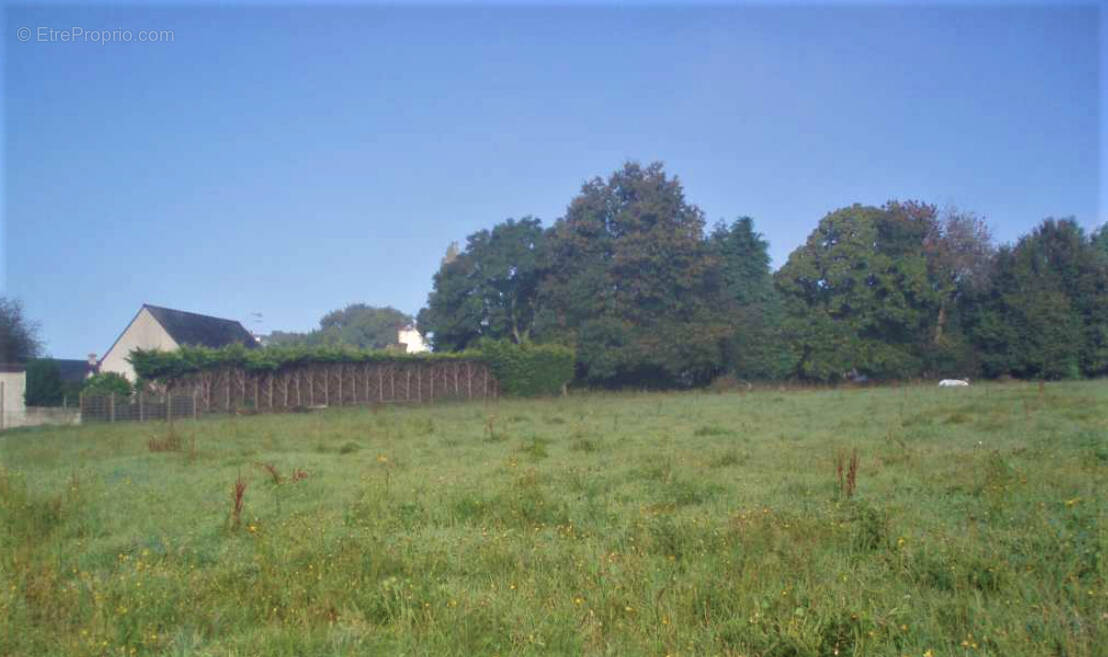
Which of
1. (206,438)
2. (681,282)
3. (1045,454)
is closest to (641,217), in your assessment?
(681,282)

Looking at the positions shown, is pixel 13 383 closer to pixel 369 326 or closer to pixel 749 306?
pixel 749 306

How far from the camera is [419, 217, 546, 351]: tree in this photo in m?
44.7

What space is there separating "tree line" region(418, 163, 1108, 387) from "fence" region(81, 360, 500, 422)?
6542 mm

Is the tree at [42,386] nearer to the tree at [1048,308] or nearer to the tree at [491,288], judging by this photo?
the tree at [491,288]

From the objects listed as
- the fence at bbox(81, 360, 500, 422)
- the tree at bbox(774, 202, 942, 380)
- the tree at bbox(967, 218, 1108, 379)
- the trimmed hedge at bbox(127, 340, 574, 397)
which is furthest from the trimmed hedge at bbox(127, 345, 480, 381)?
the tree at bbox(967, 218, 1108, 379)

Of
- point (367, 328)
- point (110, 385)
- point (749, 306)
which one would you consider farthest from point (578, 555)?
point (367, 328)

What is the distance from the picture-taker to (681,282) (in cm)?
4241

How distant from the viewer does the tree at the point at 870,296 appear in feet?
141

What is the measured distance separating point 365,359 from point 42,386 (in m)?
13.0

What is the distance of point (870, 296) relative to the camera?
4294 centimetres

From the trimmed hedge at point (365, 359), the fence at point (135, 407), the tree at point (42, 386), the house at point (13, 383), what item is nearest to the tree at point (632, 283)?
the trimmed hedge at point (365, 359)

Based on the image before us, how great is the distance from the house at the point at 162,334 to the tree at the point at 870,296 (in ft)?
97.5

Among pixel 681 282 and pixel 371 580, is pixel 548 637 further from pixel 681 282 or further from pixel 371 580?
pixel 681 282

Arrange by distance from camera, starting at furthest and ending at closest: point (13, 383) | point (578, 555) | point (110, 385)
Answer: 1. point (13, 383)
2. point (110, 385)
3. point (578, 555)
